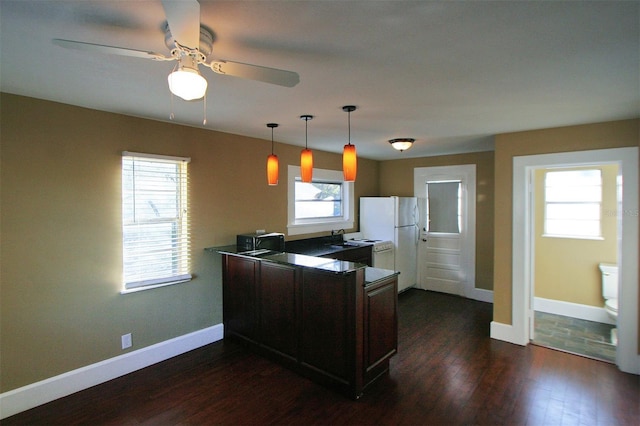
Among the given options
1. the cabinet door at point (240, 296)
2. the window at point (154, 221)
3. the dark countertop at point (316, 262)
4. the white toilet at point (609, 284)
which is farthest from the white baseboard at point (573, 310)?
the window at point (154, 221)

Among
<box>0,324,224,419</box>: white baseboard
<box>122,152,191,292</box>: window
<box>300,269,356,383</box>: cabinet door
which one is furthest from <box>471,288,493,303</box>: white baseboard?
<box>122,152,191,292</box>: window

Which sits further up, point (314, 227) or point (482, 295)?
point (314, 227)

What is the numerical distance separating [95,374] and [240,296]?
1.39m

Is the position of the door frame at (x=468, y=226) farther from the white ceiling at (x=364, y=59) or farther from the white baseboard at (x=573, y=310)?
the white ceiling at (x=364, y=59)

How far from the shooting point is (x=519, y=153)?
3633 millimetres

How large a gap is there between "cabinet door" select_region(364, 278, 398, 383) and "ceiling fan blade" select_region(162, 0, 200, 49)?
6.97ft

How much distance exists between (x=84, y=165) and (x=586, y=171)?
5.61m

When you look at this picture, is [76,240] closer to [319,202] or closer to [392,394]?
[392,394]

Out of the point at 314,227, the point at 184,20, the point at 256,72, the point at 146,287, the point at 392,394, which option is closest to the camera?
the point at 184,20

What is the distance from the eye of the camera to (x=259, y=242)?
3.62 meters

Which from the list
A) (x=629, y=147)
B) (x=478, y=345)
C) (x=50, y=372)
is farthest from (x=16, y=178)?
(x=629, y=147)

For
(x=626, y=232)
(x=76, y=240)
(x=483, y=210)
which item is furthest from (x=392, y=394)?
(x=483, y=210)

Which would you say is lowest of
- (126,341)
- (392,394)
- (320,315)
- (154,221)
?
(392,394)

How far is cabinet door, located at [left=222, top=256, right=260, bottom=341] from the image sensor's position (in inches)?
134
